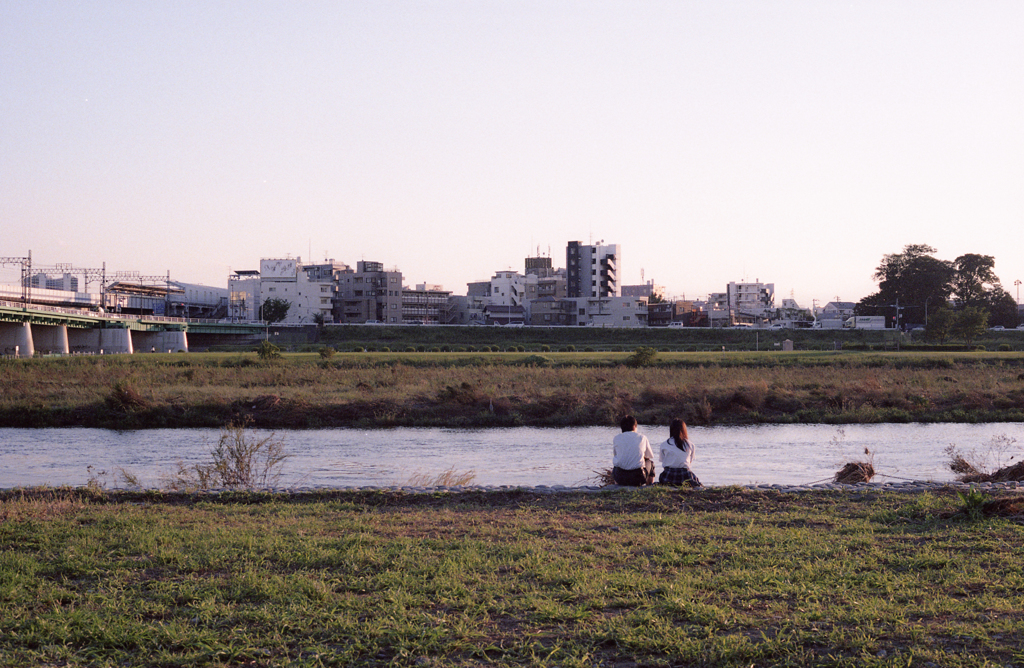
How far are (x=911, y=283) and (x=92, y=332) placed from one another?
4198 inches

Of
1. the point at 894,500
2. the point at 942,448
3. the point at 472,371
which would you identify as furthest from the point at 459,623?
the point at 472,371

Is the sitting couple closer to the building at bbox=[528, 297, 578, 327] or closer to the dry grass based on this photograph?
the dry grass

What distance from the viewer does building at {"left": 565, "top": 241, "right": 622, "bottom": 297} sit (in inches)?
6083

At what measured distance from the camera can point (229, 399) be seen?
3356 cm

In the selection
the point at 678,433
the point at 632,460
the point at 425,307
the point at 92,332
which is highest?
the point at 425,307

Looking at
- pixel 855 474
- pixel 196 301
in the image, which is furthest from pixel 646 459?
pixel 196 301

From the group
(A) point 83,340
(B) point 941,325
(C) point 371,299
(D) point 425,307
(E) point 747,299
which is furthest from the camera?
(E) point 747,299

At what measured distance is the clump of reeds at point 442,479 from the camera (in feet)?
54.3

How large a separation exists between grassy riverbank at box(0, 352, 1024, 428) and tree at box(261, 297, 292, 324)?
Answer: 85872 millimetres

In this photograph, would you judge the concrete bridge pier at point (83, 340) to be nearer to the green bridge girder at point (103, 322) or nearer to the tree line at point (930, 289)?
the green bridge girder at point (103, 322)

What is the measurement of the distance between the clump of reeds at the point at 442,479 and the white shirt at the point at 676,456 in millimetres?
4398

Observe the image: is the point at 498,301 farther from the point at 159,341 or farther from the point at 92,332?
the point at 92,332

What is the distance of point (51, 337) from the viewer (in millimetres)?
80312

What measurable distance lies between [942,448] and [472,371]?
81.2 ft
